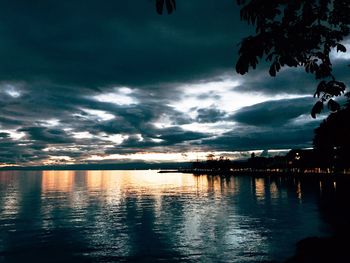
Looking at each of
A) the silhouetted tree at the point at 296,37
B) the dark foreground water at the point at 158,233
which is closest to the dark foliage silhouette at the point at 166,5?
the silhouetted tree at the point at 296,37

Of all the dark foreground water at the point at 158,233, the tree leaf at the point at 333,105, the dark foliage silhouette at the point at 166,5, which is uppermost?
the dark foliage silhouette at the point at 166,5

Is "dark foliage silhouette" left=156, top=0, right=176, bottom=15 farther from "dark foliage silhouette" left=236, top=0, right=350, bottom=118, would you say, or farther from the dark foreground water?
the dark foreground water

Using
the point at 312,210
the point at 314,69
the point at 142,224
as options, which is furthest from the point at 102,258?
the point at 312,210

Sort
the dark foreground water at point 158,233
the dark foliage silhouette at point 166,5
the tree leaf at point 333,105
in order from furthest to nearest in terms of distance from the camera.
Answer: the dark foreground water at point 158,233, the tree leaf at point 333,105, the dark foliage silhouette at point 166,5

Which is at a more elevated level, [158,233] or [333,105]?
[333,105]

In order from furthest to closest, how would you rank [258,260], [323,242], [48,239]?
[48,239], [258,260], [323,242]

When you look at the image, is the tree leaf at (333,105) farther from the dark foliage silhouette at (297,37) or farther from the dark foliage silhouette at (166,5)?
the dark foliage silhouette at (166,5)

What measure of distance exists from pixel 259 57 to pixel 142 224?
48392 millimetres

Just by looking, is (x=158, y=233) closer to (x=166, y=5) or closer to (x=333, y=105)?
(x=333, y=105)

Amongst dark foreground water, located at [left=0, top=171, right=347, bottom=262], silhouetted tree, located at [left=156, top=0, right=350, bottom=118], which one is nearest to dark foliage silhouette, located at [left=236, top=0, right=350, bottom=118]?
silhouetted tree, located at [left=156, top=0, right=350, bottom=118]

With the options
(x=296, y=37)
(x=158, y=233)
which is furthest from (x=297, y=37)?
(x=158, y=233)

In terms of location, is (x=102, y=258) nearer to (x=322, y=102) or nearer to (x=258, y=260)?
(x=258, y=260)

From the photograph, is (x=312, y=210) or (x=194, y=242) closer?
(x=194, y=242)

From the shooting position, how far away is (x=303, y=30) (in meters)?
6.12
